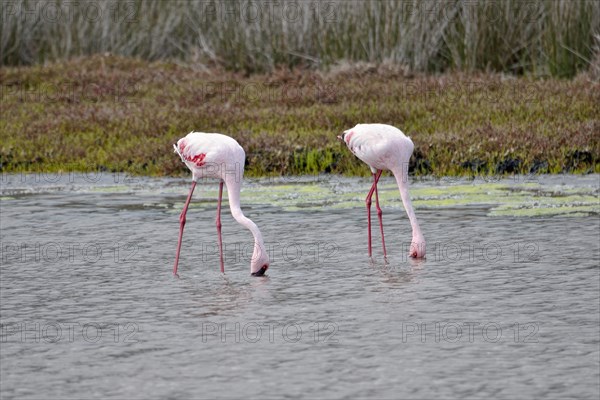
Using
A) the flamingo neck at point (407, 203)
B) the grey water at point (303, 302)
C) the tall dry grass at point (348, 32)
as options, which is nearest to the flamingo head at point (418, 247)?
the flamingo neck at point (407, 203)

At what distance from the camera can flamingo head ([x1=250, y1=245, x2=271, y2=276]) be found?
29.3 feet

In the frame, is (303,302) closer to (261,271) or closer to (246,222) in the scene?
(261,271)

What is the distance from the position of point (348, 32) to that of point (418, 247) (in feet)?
40.3

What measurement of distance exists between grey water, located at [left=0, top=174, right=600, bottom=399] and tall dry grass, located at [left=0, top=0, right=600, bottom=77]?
7.77 m

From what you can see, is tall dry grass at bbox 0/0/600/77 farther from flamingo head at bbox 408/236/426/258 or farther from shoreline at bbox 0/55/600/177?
flamingo head at bbox 408/236/426/258

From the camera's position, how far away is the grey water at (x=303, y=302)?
645 cm

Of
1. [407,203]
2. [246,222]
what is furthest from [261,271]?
[407,203]

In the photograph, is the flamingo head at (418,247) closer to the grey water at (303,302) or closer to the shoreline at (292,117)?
the grey water at (303,302)

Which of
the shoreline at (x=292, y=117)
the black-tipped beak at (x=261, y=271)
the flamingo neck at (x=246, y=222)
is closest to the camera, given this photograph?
the flamingo neck at (x=246, y=222)

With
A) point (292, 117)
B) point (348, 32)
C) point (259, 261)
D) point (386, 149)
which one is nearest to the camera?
point (259, 261)

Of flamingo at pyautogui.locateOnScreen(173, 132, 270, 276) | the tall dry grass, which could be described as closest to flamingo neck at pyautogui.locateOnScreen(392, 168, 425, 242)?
flamingo at pyautogui.locateOnScreen(173, 132, 270, 276)

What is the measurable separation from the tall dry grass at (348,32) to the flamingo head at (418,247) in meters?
11.0

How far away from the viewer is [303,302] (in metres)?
8.25

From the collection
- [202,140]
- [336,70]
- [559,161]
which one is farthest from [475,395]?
[336,70]
